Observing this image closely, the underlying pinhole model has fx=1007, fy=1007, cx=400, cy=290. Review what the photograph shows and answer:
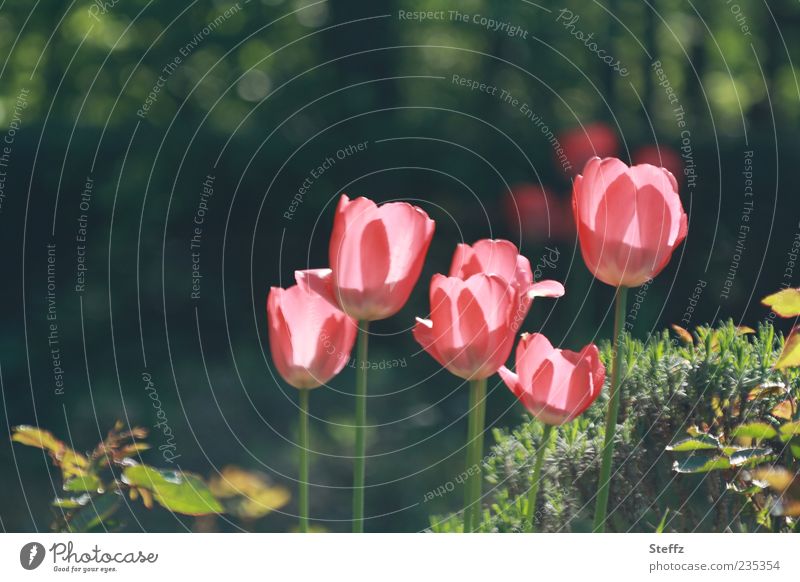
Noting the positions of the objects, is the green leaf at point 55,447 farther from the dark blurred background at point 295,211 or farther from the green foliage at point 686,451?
the dark blurred background at point 295,211

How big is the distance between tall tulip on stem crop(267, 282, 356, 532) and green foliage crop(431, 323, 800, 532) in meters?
0.21

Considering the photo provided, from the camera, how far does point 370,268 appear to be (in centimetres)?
67

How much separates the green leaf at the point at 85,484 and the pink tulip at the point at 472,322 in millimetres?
256

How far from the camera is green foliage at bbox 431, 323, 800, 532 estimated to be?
73 centimetres

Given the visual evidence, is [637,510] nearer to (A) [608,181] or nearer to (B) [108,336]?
(A) [608,181]

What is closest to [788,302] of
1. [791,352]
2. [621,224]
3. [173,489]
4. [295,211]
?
[791,352]

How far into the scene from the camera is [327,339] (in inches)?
26.9

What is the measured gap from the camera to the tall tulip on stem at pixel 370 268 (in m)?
0.66

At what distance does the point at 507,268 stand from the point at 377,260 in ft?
0.29
